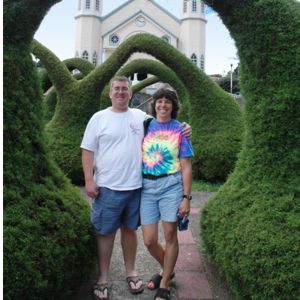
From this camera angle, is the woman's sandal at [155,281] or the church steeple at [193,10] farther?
the church steeple at [193,10]

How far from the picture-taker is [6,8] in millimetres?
2600

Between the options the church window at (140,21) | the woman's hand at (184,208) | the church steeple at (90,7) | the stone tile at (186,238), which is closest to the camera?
the woman's hand at (184,208)

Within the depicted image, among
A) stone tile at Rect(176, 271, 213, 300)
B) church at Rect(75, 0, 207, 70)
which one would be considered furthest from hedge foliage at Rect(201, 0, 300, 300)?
church at Rect(75, 0, 207, 70)

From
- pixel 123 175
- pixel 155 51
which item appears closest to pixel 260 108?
pixel 123 175

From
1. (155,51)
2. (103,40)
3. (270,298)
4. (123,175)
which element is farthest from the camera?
(103,40)

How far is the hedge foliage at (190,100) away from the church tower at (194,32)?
38.5 m

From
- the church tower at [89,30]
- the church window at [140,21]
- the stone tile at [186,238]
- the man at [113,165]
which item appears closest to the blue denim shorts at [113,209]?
the man at [113,165]

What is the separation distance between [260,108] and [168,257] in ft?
4.33

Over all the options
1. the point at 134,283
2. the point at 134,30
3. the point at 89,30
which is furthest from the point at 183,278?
the point at 89,30

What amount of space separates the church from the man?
42999 mm

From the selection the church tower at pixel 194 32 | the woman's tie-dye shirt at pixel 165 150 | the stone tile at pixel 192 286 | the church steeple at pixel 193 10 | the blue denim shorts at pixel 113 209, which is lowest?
the stone tile at pixel 192 286

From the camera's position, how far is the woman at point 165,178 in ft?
9.18

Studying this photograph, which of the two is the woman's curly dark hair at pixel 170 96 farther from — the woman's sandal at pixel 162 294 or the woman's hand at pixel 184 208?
the woman's sandal at pixel 162 294

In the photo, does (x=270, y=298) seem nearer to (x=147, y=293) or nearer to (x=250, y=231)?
(x=250, y=231)
